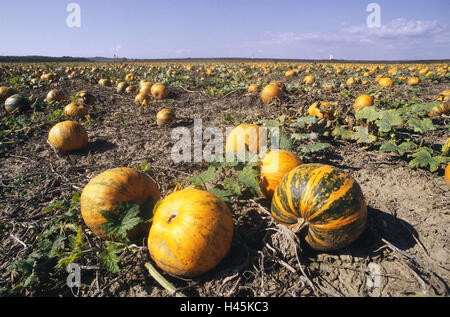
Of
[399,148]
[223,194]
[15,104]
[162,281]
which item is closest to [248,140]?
[223,194]

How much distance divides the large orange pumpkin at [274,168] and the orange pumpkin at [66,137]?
3816 millimetres

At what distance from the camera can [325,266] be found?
7.42ft

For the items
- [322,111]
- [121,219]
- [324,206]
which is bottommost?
[121,219]

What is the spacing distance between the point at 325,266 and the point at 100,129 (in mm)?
5903

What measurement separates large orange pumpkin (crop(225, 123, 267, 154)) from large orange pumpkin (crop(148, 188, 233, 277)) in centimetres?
166

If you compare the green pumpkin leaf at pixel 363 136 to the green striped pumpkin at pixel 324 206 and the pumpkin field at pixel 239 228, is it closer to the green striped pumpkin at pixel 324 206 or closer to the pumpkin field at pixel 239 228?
the pumpkin field at pixel 239 228

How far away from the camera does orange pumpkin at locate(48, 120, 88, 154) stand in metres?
4.71

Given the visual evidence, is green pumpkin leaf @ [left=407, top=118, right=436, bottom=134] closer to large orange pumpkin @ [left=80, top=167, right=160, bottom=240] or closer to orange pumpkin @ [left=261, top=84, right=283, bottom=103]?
orange pumpkin @ [left=261, top=84, right=283, bottom=103]

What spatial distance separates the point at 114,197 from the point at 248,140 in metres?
2.07

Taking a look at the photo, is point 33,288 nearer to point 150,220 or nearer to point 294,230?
point 150,220

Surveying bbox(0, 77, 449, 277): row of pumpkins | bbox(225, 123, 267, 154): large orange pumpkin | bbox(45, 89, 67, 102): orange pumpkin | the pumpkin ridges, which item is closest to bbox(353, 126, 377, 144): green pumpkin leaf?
bbox(225, 123, 267, 154): large orange pumpkin

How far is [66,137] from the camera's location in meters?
4.72

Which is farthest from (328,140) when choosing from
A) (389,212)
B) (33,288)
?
(33,288)

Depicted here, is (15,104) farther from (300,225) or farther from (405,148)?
(405,148)
